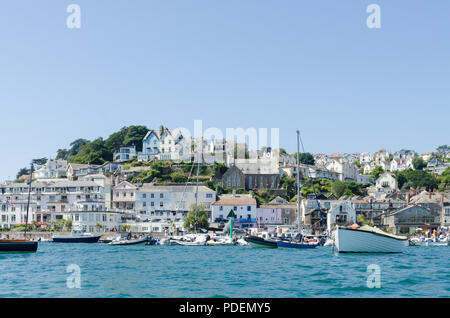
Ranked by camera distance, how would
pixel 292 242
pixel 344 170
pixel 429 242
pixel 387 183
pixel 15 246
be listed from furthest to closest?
pixel 344 170
pixel 387 183
pixel 429 242
pixel 292 242
pixel 15 246

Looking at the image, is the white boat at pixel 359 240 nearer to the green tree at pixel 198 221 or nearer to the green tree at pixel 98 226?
the green tree at pixel 198 221

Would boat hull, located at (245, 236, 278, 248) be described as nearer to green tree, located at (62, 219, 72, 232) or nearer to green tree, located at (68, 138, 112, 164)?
green tree, located at (62, 219, 72, 232)

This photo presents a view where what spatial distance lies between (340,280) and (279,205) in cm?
7319

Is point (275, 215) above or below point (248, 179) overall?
below

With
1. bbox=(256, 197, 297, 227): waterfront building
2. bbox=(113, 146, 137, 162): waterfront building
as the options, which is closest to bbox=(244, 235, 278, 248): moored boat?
bbox=(256, 197, 297, 227): waterfront building

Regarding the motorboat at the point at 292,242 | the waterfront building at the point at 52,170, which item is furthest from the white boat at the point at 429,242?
the waterfront building at the point at 52,170

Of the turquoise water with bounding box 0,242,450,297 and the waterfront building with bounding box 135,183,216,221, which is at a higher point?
the waterfront building with bounding box 135,183,216,221

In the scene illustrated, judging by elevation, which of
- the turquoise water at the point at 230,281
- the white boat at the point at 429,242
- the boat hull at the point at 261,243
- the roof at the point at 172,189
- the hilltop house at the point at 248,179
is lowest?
the white boat at the point at 429,242

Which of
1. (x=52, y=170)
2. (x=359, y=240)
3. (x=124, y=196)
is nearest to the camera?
(x=359, y=240)

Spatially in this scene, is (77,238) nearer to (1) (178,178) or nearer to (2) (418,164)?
(1) (178,178)

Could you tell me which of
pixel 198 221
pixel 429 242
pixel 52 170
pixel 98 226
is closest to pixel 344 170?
pixel 198 221

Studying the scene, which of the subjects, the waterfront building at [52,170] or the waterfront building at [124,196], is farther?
the waterfront building at [52,170]
